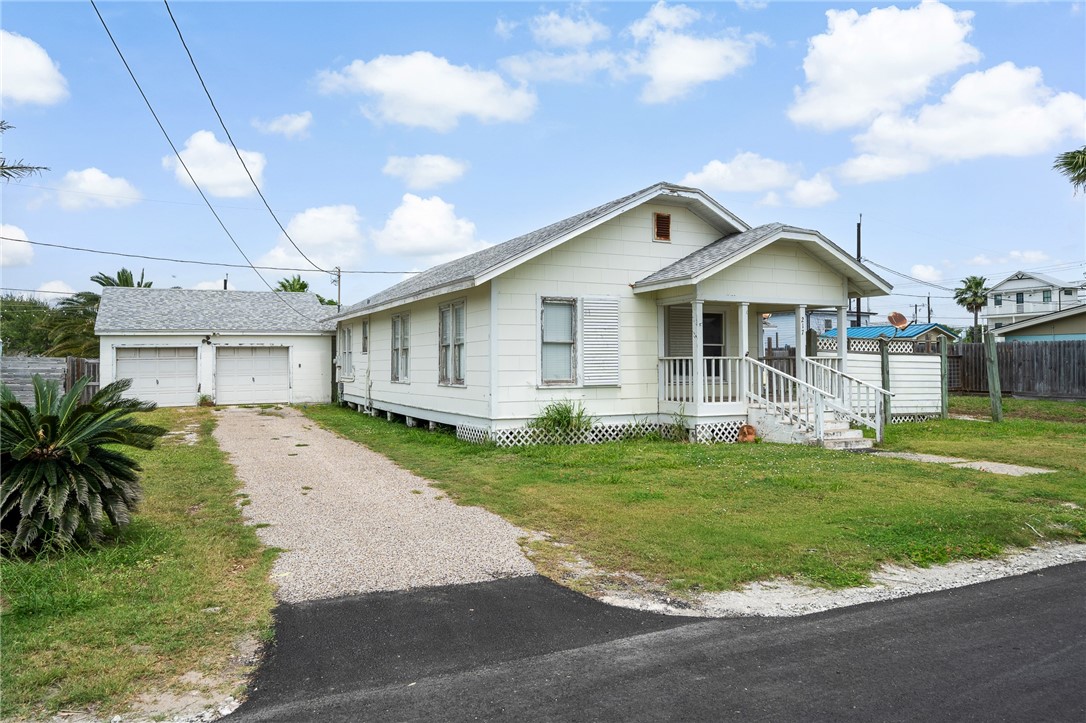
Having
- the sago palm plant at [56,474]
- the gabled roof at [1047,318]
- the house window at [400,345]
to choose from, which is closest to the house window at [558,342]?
the house window at [400,345]

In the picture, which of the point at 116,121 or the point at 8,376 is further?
the point at 116,121

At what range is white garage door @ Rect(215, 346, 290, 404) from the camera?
1014 inches

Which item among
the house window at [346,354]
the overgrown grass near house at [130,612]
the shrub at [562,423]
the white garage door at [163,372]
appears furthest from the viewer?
the white garage door at [163,372]

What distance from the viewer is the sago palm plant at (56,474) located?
5.84 meters

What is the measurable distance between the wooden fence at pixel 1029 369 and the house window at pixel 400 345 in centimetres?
1926

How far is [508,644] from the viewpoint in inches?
177

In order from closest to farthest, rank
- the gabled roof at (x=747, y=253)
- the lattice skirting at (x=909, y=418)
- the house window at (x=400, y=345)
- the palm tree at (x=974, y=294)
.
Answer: the gabled roof at (x=747, y=253)
the lattice skirting at (x=909, y=418)
the house window at (x=400, y=345)
the palm tree at (x=974, y=294)

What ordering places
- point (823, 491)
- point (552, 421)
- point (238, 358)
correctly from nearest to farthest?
point (823, 491) → point (552, 421) → point (238, 358)

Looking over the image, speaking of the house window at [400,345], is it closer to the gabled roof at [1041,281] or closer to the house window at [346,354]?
the house window at [346,354]

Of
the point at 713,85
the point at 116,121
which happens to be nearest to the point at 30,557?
the point at 116,121

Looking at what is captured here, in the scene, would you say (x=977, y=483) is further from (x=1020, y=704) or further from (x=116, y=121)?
(x=116, y=121)

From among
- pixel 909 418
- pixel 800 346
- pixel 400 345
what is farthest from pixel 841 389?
pixel 400 345

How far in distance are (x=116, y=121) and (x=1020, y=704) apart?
16.8 metres

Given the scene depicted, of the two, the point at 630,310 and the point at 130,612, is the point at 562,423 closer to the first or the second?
the point at 630,310
